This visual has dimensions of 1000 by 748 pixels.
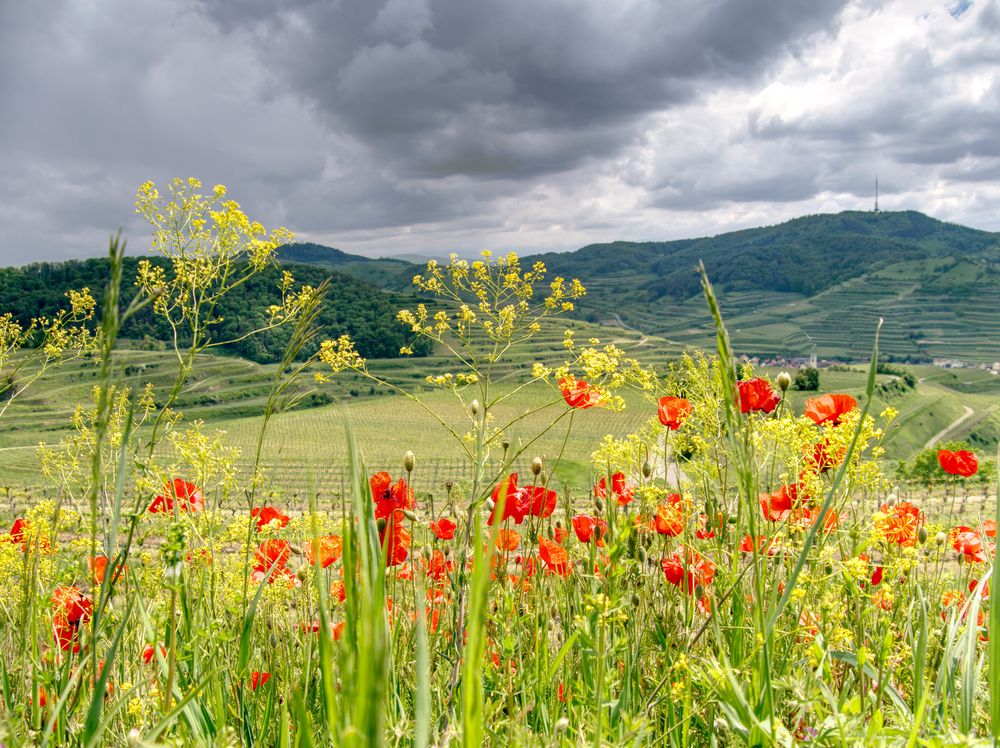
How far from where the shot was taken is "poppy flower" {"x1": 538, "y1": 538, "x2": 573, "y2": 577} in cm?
236

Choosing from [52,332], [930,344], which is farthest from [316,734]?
[930,344]

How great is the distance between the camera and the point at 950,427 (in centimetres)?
9106

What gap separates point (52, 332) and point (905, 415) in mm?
100062

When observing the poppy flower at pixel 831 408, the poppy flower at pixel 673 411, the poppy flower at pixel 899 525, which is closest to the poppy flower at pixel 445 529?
the poppy flower at pixel 673 411

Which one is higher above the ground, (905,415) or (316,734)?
(316,734)

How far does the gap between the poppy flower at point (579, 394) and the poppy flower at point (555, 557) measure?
0.52 metres

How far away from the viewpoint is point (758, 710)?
1154 millimetres

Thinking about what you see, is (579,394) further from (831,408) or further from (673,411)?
(831,408)

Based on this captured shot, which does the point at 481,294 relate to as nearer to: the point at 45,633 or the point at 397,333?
the point at 45,633

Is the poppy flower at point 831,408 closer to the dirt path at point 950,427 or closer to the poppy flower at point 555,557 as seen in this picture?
the poppy flower at point 555,557

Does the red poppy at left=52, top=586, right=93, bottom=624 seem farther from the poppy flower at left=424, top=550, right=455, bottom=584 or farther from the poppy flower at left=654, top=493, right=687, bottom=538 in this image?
the poppy flower at left=654, top=493, right=687, bottom=538

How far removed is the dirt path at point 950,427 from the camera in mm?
84500

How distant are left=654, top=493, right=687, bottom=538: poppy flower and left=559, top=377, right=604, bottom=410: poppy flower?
382 millimetres

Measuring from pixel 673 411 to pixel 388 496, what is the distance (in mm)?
960
